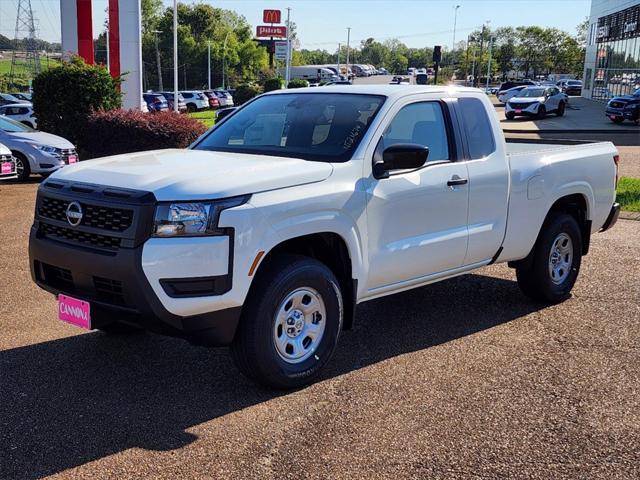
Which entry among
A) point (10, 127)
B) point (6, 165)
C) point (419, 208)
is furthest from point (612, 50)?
point (419, 208)

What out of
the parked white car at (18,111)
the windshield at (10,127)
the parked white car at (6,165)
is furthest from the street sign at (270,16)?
the parked white car at (6,165)

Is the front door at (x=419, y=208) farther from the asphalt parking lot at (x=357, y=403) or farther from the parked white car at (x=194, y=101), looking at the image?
the parked white car at (x=194, y=101)

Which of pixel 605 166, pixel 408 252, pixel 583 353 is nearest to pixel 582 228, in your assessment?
pixel 605 166

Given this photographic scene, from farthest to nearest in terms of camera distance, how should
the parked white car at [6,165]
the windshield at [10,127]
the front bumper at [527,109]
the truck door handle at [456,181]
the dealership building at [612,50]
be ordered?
the dealership building at [612,50] → the front bumper at [527,109] → the windshield at [10,127] → the parked white car at [6,165] → the truck door handle at [456,181]

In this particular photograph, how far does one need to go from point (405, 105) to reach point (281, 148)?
38.2 inches

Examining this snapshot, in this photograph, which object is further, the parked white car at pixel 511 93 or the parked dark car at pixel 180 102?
the parked dark car at pixel 180 102

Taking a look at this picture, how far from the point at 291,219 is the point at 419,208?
1.23m

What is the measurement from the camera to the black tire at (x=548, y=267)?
672 centimetres

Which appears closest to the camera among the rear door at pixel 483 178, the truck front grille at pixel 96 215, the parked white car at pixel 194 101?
the truck front grille at pixel 96 215

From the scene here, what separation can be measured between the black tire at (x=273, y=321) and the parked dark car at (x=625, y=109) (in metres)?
32.2

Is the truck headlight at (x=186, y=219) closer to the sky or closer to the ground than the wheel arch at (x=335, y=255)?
Result: closer to the sky

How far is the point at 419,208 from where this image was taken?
536cm

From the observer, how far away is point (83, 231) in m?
4.43

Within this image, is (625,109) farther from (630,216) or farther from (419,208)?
(419,208)
